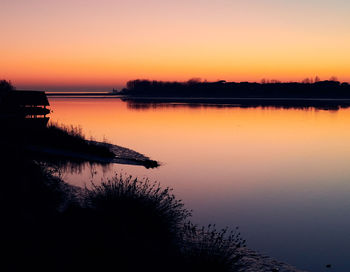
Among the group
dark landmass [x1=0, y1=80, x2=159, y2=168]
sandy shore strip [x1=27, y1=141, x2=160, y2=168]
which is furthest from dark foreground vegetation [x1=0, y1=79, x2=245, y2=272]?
dark landmass [x1=0, y1=80, x2=159, y2=168]

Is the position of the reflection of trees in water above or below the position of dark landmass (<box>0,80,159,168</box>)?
below

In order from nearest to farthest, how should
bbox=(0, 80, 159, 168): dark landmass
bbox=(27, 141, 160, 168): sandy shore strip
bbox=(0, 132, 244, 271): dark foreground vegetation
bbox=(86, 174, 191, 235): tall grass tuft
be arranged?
bbox=(0, 132, 244, 271): dark foreground vegetation, bbox=(86, 174, 191, 235): tall grass tuft, bbox=(27, 141, 160, 168): sandy shore strip, bbox=(0, 80, 159, 168): dark landmass

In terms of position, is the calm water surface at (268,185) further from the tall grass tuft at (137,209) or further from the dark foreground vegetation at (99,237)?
the tall grass tuft at (137,209)

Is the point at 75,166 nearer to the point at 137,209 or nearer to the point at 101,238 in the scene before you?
the point at 137,209

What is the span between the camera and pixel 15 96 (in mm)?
61469

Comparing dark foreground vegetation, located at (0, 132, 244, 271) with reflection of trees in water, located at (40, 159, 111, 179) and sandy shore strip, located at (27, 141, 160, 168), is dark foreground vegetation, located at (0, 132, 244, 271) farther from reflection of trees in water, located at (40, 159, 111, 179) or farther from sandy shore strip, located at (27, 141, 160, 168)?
sandy shore strip, located at (27, 141, 160, 168)

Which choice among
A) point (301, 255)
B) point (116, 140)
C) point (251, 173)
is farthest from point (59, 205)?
point (116, 140)

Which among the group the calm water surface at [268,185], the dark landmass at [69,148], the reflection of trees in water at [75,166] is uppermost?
the dark landmass at [69,148]

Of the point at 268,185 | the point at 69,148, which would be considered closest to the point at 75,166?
the point at 69,148

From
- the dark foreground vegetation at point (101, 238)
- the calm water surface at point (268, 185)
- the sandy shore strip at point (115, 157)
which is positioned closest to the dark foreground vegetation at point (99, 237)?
the dark foreground vegetation at point (101, 238)

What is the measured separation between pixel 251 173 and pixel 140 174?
7590 mm

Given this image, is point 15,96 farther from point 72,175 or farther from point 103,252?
point 103,252

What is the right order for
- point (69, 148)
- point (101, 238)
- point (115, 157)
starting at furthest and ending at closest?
1. point (69, 148)
2. point (115, 157)
3. point (101, 238)

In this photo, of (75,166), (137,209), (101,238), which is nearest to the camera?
(101,238)
